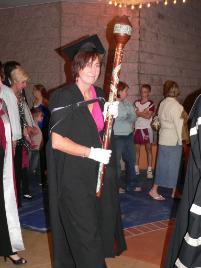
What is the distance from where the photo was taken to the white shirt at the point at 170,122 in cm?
557

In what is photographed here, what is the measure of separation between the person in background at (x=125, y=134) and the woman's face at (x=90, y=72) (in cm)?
292

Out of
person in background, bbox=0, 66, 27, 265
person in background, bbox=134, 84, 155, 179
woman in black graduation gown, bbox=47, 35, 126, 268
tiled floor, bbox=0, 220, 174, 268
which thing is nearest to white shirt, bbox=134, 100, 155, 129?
person in background, bbox=134, 84, 155, 179

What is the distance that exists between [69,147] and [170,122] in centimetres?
317

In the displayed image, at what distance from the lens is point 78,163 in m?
2.87

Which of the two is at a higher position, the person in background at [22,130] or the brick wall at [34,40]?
the brick wall at [34,40]

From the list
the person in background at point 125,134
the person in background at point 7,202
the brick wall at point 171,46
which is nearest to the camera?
the person in background at point 7,202

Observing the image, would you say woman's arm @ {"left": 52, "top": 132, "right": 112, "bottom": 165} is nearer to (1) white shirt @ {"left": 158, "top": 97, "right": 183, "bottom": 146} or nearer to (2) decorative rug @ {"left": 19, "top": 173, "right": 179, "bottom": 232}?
(2) decorative rug @ {"left": 19, "top": 173, "right": 179, "bottom": 232}

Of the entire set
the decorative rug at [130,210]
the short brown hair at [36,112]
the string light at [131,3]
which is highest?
the string light at [131,3]

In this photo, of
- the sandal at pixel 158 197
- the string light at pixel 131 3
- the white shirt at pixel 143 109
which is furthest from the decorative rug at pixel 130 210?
the string light at pixel 131 3

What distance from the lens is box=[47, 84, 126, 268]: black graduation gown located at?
2.81 meters

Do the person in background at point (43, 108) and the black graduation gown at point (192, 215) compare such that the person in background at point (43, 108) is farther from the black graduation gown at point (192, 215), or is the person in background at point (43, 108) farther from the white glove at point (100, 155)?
the black graduation gown at point (192, 215)

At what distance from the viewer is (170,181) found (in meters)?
5.87

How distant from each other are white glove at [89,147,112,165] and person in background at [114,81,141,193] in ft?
9.57

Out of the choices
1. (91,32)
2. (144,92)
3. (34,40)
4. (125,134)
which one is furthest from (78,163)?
(34,40)
